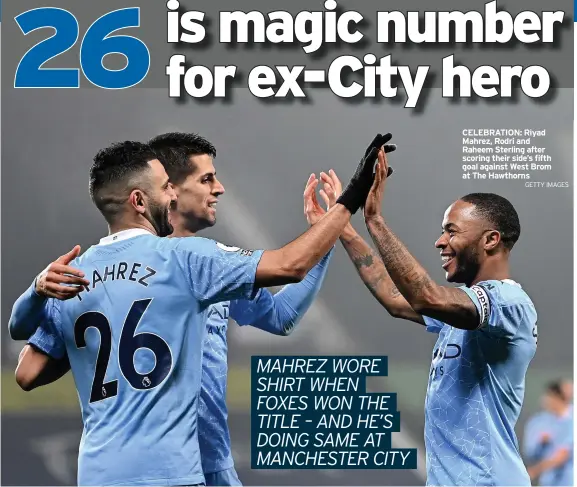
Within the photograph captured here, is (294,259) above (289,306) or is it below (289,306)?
above

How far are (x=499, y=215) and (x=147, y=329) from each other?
214 cm

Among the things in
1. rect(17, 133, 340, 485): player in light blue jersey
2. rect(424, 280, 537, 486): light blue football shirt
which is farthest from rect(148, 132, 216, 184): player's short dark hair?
rect(424, 280, 537, 486): light blue football shirt

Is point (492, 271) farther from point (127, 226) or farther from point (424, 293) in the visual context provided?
point (127, 226)

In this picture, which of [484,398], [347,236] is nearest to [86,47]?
[347,236]

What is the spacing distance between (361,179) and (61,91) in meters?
2.83

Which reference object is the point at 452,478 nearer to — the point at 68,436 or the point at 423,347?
the point at 423,347

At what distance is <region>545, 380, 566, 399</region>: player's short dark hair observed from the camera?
6.13 metres

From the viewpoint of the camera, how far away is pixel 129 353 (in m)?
3.84

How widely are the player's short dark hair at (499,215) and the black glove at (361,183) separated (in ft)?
2.63

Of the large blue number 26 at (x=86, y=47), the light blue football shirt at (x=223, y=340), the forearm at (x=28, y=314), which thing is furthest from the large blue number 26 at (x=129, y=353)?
the large blue number 26 at (x=86, y=47)

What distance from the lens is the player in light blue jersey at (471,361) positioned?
4.32 m

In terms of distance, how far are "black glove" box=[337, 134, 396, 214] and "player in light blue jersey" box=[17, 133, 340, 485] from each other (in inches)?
37.2

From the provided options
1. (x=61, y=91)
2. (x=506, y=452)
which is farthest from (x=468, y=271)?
(x=61, y=91)

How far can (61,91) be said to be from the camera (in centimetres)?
621
